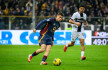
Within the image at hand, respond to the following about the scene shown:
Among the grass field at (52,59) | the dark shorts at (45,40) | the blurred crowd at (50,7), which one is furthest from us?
the blurred crowd at (50,7)

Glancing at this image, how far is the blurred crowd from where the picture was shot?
27.8 metres

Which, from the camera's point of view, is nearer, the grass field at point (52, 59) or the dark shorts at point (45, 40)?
the grass field at point (52, 59)

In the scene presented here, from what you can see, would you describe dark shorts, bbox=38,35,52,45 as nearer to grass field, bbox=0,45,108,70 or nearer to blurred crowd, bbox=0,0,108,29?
grass field, bbox=0,45,108,70

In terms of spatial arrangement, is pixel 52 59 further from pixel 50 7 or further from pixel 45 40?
pixel 50 7

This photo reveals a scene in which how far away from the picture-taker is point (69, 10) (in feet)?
92.5

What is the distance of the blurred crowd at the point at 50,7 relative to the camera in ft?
91.4

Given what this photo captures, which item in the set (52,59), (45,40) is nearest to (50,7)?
(52,59)

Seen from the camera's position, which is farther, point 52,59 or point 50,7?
point 50,7

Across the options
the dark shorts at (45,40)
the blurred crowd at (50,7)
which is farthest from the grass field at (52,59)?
the blurred crowd at (50,7)

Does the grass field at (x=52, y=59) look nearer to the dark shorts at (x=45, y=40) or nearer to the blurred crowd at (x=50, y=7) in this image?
the dark shorts at (x=45, y=40)

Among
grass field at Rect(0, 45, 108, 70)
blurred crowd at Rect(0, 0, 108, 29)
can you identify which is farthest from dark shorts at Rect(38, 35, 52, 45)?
blurred crowd at Rect(0, 0, 108, 29)

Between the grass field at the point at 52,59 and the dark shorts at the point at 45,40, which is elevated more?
the dark shorts at the point at 45,40

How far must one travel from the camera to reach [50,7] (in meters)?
28.8

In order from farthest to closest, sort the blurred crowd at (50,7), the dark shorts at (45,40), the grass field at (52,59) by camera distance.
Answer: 1. the blurred crowd at (50,7)
2. the dark shorts at (45,40)
3. the grass field at (52,59)
